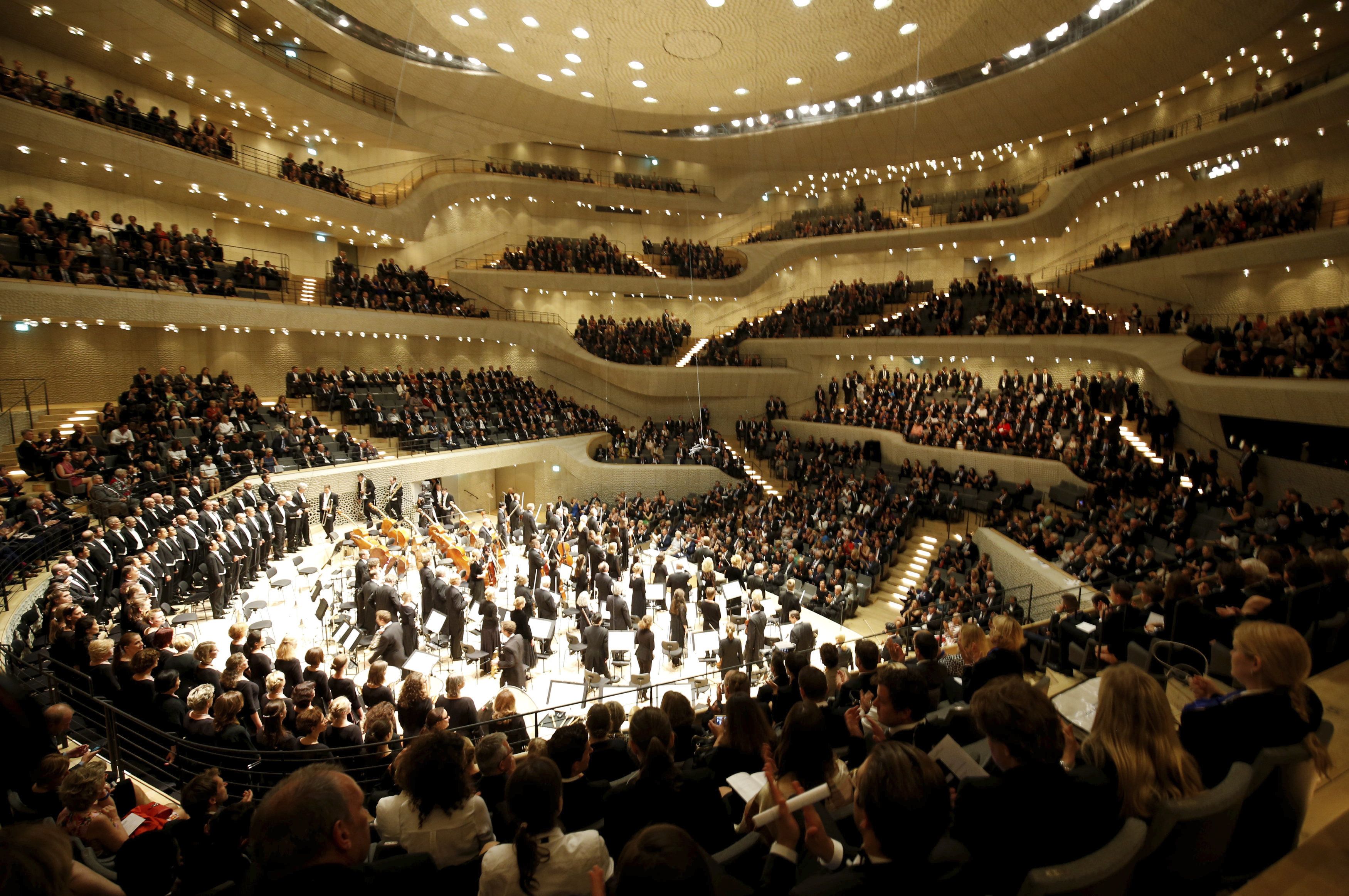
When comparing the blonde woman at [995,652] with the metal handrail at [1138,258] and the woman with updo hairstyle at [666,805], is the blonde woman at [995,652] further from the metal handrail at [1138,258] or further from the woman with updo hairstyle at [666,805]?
the metal handrail at [1138,258]

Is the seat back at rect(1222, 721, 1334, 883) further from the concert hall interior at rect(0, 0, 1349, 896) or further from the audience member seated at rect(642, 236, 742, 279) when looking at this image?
the audience member seated at rect(642, 236, 742, 279)

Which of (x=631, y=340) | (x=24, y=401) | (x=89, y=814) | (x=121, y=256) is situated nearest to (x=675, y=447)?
(x=631, y=340)

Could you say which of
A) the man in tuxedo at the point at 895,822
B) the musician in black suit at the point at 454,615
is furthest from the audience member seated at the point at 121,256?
the man in tuxedo at the point at 895,822

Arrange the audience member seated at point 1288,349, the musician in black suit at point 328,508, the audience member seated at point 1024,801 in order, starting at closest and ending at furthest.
Answer: the audience member seated at point 1024,801 → the audience member seated at point 1288,349 → the musician in black suit at point 328,508

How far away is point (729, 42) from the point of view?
14.9 m

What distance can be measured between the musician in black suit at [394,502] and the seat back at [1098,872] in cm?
1629

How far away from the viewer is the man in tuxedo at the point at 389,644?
8078 mm

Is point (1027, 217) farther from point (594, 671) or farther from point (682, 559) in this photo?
point (594, 671)

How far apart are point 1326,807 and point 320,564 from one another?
14.6 m

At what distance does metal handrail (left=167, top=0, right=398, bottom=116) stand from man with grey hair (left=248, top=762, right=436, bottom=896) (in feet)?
68.5

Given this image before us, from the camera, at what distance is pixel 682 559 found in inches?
617

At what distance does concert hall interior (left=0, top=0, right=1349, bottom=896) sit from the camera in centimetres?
253

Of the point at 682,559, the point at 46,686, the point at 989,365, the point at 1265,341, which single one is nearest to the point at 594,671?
the point at 46,686

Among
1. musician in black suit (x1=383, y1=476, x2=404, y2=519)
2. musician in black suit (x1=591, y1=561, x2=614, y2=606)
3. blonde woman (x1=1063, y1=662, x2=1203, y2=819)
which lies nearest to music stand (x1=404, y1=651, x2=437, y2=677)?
musician in black suit (x1=591, y1=561, x2=614, y2=606)
